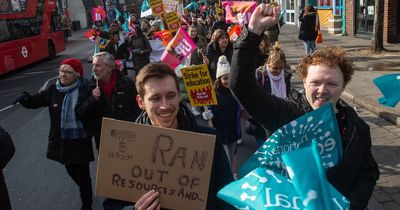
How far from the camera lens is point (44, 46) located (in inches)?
823

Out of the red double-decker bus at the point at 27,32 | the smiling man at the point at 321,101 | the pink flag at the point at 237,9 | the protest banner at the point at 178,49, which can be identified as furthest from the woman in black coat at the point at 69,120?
the red double-decker bus at the point at 27,32

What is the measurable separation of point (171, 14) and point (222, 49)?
4.24m

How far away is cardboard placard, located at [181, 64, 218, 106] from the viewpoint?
497 centimetres

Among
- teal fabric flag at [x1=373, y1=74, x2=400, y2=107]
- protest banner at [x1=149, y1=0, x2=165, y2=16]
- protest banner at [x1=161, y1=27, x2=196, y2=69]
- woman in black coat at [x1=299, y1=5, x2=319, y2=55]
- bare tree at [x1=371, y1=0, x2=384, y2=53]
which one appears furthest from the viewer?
woman in black coat at [x1=299, y1=5, x2=319, y2=55]

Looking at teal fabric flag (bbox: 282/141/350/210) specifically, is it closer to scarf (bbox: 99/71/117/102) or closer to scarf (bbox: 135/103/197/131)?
scarf (bbox: 135/103/197/131)

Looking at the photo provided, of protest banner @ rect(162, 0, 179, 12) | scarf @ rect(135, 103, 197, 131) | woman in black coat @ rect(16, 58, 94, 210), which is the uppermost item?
protest banner @ rect(162, 0, 179, 12)

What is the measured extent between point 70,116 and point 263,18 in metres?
2.77

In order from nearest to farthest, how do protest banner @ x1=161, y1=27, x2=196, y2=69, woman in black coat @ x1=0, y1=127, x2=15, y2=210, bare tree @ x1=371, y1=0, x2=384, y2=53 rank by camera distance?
woman in black coat @ x1=0, y1=127, x2=15, y2=210
protest banner @ x1=161, y1=27, x2=196, y2=69
bare tree @ x1=371, y1=0, x2=384, y2=53

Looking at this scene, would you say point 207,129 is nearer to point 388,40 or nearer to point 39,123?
point 39,123

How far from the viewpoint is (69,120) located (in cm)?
427

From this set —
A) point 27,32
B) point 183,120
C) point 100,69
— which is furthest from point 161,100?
point 27,32

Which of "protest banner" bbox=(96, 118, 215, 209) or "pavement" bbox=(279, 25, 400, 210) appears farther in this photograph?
"pavement" bbox=(279, 25, 400, 210)

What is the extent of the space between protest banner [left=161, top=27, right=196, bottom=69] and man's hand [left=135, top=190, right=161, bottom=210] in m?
4.55

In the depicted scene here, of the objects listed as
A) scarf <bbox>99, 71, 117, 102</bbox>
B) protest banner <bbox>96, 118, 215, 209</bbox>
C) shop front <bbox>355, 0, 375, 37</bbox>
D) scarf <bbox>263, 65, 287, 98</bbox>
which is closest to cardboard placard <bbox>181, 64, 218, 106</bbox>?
scarf <bbox>263, 65, 287, 98</bbox>
